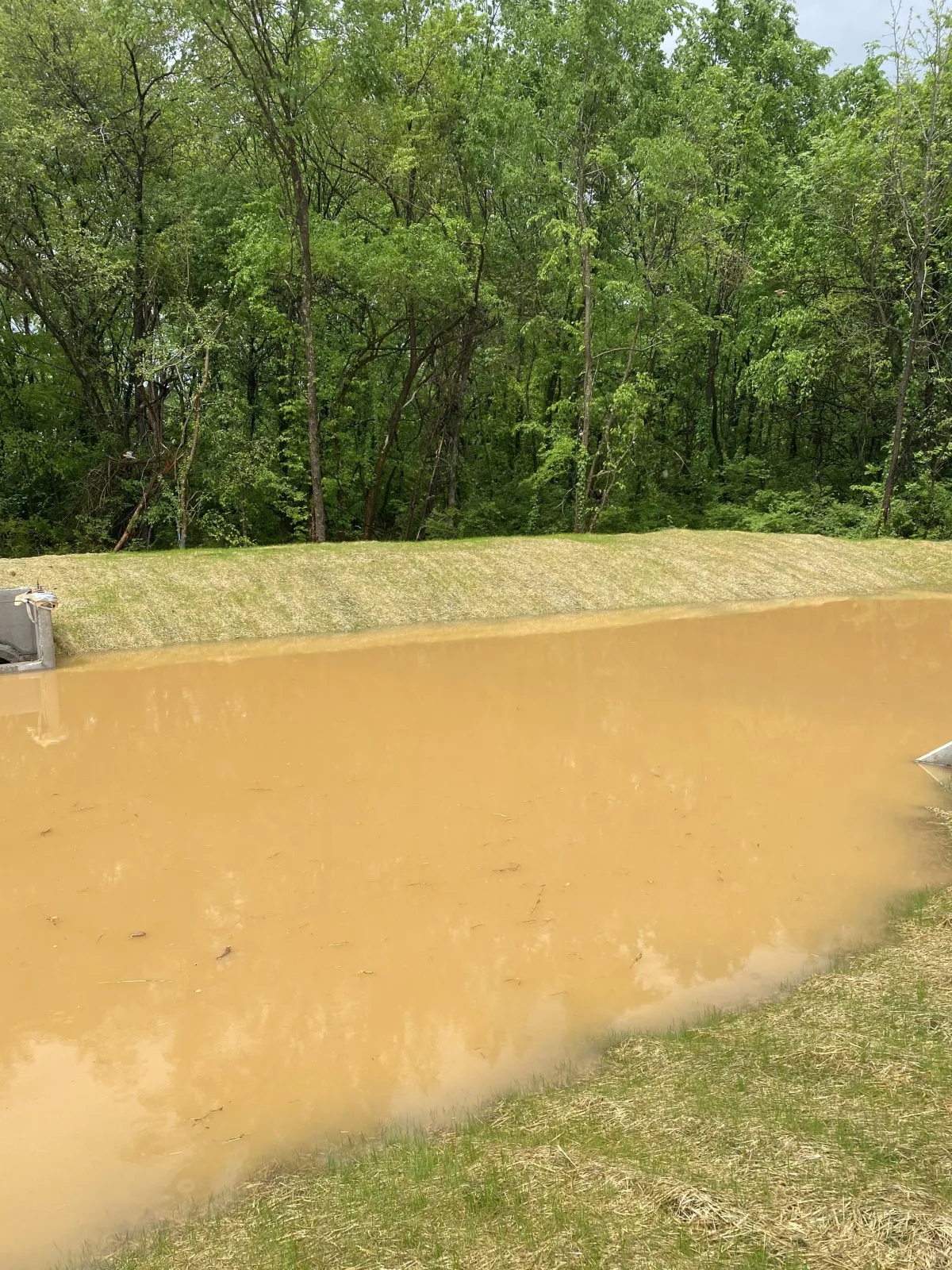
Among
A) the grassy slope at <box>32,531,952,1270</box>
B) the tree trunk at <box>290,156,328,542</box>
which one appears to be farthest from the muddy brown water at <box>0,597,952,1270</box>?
the tree trunk at <box>290,156,328,542</box>

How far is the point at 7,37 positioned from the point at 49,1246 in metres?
23.8

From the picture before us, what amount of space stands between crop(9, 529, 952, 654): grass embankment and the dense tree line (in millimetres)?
3411

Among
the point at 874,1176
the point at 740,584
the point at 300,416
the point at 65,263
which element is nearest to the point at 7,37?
the point at 65,263

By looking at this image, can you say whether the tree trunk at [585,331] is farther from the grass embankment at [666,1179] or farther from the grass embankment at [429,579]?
the grass embankment at [666,1179]

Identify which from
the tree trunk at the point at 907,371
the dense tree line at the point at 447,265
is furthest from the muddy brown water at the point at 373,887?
the tree trunk at the point at 907,371

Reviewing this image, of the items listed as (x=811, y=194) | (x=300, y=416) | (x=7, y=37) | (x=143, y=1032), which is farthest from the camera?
(x=811, y=194)

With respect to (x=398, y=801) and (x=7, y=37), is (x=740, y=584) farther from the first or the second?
(x=7, y=37)

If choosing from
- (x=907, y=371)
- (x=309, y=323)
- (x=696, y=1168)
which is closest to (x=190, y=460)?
(x=309, y=323)

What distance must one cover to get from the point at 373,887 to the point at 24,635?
9.48 meters

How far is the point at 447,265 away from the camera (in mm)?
21609

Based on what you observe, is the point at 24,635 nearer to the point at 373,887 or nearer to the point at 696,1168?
the point at 373,887

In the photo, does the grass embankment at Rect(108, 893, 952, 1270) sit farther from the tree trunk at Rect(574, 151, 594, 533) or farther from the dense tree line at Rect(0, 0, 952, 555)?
the tree trunk at Rect(574, 151, 594, 533)

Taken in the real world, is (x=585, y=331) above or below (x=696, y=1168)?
above

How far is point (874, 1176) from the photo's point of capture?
307 cm
